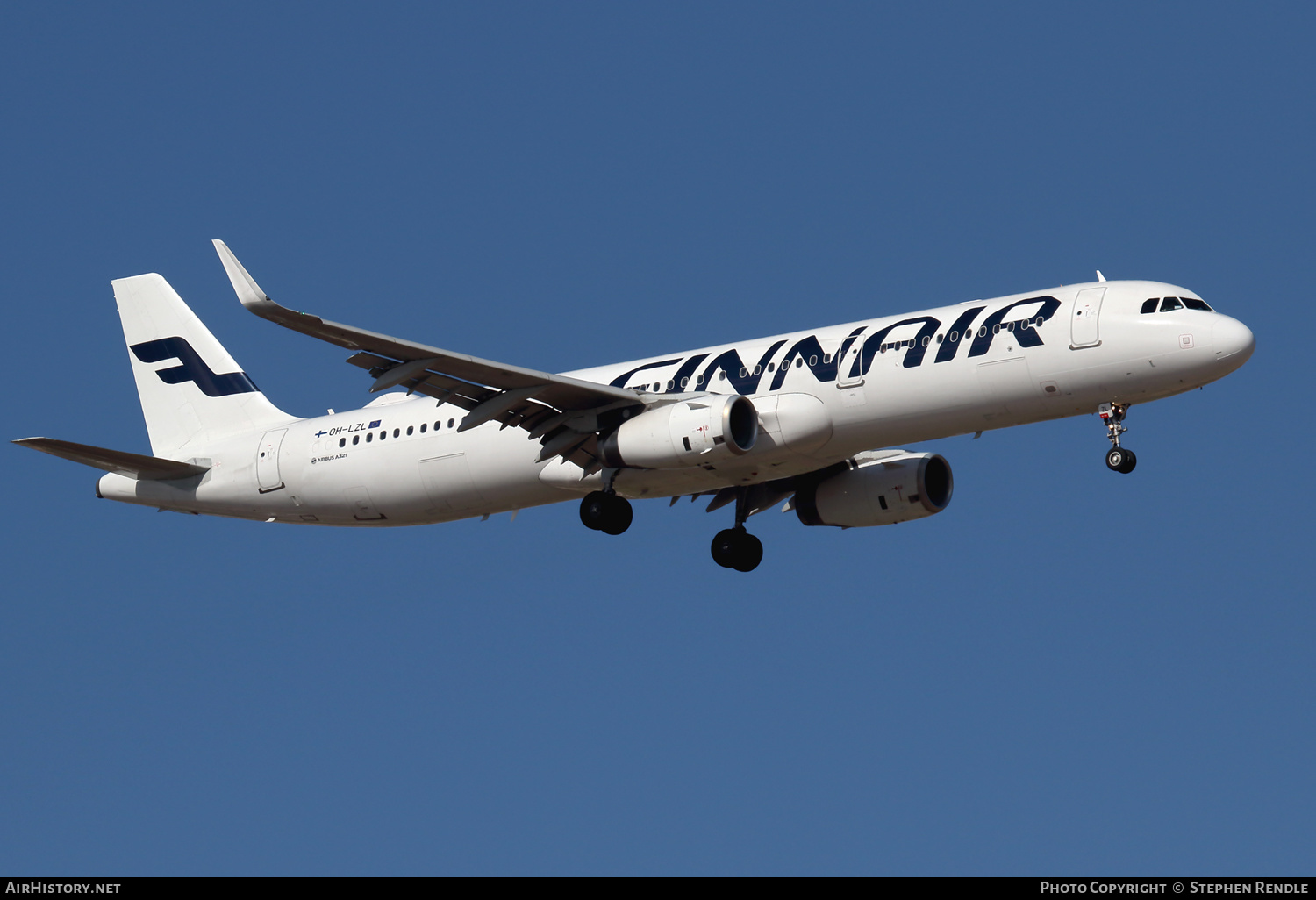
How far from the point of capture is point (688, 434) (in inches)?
1412

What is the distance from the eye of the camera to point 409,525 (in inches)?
1658

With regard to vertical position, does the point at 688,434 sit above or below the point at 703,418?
below

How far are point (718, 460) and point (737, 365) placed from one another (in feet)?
9.42

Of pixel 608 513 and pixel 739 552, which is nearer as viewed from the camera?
pixel 608 513

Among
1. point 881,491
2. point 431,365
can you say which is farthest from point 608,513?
point 881,491

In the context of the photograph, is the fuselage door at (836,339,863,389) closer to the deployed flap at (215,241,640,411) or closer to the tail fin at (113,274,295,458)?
the deployed flap at (215,241,640,411)

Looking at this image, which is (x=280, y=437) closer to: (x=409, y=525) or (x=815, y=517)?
(x=409, y=525)

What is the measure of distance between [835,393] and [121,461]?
1880 cm

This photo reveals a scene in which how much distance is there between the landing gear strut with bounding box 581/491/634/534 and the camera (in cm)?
3812

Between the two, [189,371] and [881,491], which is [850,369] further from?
[189,371]

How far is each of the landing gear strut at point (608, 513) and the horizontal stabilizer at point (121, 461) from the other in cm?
1185

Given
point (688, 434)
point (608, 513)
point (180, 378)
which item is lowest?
point (608, 513)

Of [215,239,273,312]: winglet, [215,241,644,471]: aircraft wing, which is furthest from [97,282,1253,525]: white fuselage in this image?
[215,239,273,312]: winglet

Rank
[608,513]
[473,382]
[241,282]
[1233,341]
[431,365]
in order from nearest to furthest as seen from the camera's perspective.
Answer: [241,282]
[1233,341]
[431,365]
[473,382]
[608,513]
